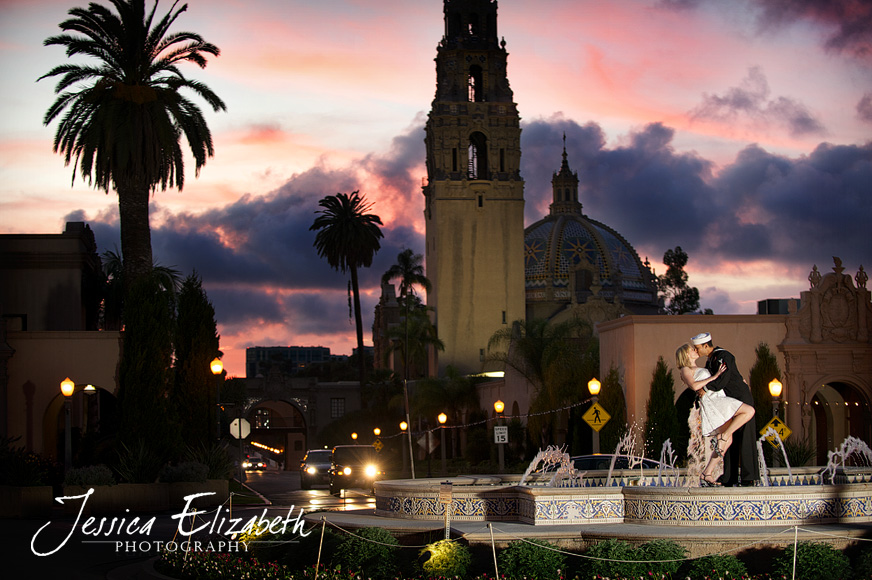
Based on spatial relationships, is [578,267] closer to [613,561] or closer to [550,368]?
[550,368]

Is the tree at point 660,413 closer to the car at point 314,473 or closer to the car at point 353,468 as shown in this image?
the car at point 353,468

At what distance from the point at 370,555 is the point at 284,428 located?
9540cm

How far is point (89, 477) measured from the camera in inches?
1150

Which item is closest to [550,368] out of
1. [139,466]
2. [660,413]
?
[660,413]

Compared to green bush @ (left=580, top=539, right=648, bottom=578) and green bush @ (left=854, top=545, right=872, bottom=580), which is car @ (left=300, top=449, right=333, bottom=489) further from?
green bush @ (left=854, top=545, right=872, bottom=580)

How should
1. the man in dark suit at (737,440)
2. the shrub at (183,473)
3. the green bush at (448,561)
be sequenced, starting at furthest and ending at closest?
the shrub at (183,473)
the man in dark suit at (737,440)
the green bush at (448,561)

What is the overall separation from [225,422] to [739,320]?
19.6 meters

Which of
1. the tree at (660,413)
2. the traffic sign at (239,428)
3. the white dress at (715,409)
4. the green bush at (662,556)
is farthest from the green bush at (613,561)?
the tree at (660,413)

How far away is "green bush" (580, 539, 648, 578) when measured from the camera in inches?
503

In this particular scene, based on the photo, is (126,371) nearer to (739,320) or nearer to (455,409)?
(739,320)

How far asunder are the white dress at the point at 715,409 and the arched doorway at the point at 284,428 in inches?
3435

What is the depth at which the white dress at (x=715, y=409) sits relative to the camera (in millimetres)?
15406

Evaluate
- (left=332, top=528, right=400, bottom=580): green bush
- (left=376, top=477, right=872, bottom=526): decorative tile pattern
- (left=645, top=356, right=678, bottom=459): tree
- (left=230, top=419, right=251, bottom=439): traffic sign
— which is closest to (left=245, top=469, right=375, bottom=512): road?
(left=230, top=419, right=251, bottom=439): traffic sign

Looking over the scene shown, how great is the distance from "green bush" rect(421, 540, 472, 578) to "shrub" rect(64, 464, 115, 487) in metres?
17.7
